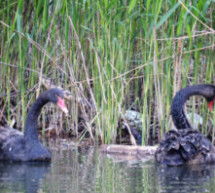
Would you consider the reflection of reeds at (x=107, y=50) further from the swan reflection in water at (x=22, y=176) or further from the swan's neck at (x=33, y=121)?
the swan reflection in water at (x=22, y=176)

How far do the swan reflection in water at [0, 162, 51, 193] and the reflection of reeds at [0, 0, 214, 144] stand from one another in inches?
58.9

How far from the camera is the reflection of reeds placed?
7961 mm

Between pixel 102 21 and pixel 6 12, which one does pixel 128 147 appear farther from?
pixel 6 12

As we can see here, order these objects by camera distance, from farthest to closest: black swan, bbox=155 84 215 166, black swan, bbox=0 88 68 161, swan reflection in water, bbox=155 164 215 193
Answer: black swan, bbox=0 88 68 161 → black swan, bbox=155 84 215 166 → swan reflection in water, bbox=155 164 215 193

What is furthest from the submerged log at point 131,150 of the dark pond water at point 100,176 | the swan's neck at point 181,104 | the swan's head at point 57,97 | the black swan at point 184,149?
the swan's head at point 57,97

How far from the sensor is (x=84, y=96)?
876 centimetres

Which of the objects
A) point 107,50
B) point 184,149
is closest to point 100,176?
point 184,149

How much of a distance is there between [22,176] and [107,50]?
8.10 feet

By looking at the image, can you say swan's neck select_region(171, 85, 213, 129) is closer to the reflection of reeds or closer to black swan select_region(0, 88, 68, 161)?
the reflection of reeds

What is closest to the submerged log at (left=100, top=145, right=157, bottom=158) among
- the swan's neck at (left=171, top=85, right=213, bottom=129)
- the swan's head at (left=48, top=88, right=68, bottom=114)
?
the swan's neck at (left=171, top=85, right=213, bottom=129)

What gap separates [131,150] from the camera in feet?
25.7

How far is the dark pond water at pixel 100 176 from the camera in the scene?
5.49m

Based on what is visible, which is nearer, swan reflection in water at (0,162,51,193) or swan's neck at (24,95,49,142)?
swan reflection in water at (0,162,51,193)

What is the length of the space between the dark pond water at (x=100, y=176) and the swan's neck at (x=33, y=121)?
1.25 ft
